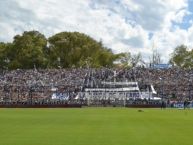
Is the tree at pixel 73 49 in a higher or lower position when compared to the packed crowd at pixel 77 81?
higher

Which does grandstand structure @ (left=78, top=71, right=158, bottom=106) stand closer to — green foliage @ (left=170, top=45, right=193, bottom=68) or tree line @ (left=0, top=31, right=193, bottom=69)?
tree line @ (left=0, top=31, right=193, bottom=69)

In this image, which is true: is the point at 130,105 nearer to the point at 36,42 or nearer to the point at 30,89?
the point at 30,89

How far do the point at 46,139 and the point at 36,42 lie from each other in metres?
119

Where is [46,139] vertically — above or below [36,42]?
below

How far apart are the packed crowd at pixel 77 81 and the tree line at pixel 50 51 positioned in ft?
91.0

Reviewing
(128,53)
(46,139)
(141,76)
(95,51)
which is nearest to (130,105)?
(141,76)

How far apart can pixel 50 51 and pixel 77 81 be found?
137ft

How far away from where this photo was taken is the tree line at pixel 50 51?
136 metres

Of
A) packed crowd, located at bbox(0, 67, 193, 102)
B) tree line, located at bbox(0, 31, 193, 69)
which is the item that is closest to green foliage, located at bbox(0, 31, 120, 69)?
tree line, located at bbox(0, 31, 193, 69)

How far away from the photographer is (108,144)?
20.5 m

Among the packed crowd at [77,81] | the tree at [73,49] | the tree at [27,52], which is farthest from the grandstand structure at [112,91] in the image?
the tree at [73,49]

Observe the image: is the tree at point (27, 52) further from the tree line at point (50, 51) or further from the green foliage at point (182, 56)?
the green foliage at point (182, 56)

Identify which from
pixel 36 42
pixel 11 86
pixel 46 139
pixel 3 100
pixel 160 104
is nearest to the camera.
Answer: pixel 46 139

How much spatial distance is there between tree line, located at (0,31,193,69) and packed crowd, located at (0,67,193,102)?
27.7m
